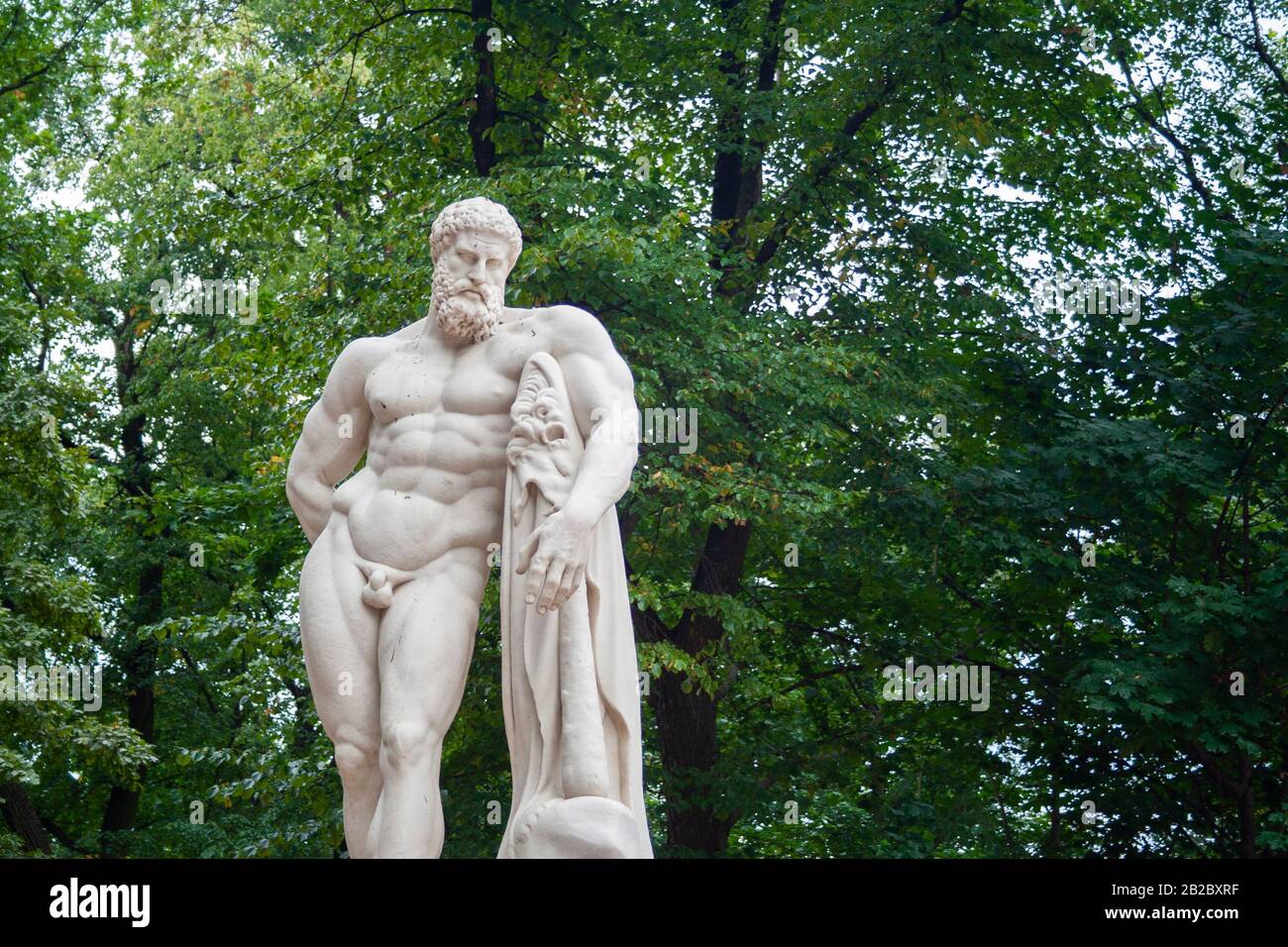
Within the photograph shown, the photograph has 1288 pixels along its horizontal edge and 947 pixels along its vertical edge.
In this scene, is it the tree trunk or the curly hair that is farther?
the tree trunk

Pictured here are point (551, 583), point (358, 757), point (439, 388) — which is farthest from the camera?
point (439, 388)

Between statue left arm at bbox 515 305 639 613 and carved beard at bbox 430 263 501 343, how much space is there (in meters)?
0.23

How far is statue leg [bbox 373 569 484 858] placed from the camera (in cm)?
586

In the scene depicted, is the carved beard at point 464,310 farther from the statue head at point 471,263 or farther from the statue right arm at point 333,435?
the statue right arm at point 333,435

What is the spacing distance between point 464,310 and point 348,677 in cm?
133

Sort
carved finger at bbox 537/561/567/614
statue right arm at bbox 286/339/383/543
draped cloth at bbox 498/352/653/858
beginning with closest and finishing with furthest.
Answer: draped cloth at bbox 498/352/653/858 < carved finger at bbox 537/561/567/614 < statue right arm at bbox 286/339/383/543

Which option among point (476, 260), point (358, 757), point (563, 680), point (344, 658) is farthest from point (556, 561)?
point (476, 260)

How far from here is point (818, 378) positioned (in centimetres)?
1299

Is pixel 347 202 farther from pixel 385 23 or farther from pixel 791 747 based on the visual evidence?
pixel 791 747

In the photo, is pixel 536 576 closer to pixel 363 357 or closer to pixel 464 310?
pixel 464 310

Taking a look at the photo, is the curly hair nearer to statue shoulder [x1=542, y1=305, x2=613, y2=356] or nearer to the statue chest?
statue shoulder [x1=542, y1=305, x2=613, y2=356]

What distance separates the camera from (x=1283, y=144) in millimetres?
14188

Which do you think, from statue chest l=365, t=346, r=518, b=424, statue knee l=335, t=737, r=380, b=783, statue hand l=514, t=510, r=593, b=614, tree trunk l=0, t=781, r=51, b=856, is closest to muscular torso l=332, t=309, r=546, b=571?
statue chest l=365, t=346, r=518, b=424
